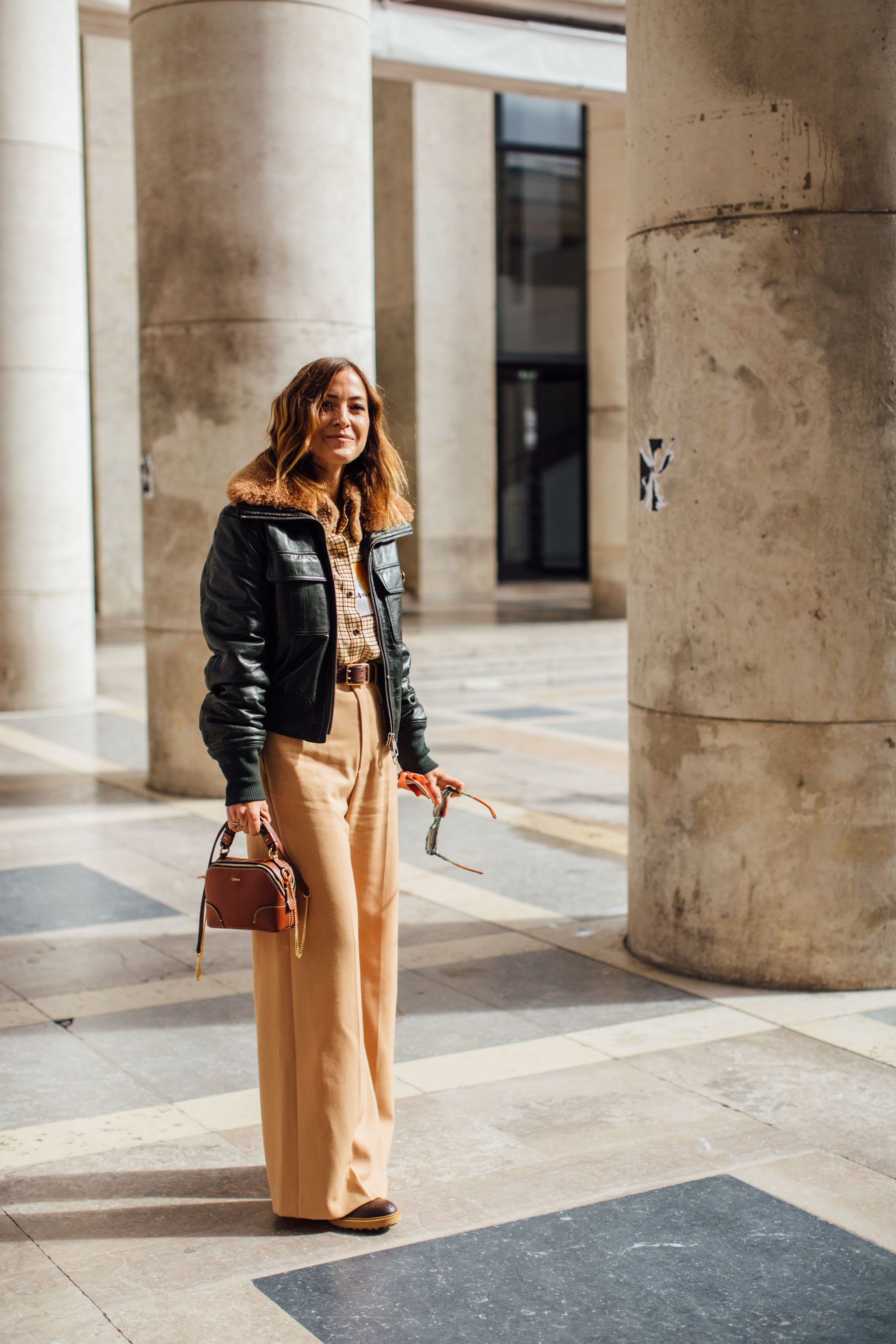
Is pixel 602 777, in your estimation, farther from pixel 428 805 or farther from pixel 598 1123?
pixel 598 1123

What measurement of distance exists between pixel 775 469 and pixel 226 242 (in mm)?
4880

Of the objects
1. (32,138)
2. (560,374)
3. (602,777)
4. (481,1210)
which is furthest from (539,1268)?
(560,374)

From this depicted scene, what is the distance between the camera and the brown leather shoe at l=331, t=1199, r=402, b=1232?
13.0ft

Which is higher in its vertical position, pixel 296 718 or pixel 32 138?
pixel 32 138

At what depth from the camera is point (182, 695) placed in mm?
10055

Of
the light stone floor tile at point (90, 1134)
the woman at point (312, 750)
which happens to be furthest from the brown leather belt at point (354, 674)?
the light stone floor tile at point (90, 1134)

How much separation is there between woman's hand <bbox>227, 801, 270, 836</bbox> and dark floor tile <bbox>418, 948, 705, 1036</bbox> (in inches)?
82.0

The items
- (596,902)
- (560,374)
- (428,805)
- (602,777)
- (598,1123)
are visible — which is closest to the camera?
(598,1123)

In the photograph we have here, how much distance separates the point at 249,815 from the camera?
380cm

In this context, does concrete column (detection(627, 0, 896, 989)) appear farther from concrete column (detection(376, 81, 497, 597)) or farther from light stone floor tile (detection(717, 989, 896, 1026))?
concrete column (detection(376, 81, 497, 597))

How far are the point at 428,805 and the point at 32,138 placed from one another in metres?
7.35

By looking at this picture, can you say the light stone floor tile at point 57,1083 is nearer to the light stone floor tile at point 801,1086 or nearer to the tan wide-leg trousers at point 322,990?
the tan wide-leg trousers at point 322,990

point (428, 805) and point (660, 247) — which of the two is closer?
point (660, 247)

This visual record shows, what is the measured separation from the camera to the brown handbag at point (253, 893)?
3736 mm
